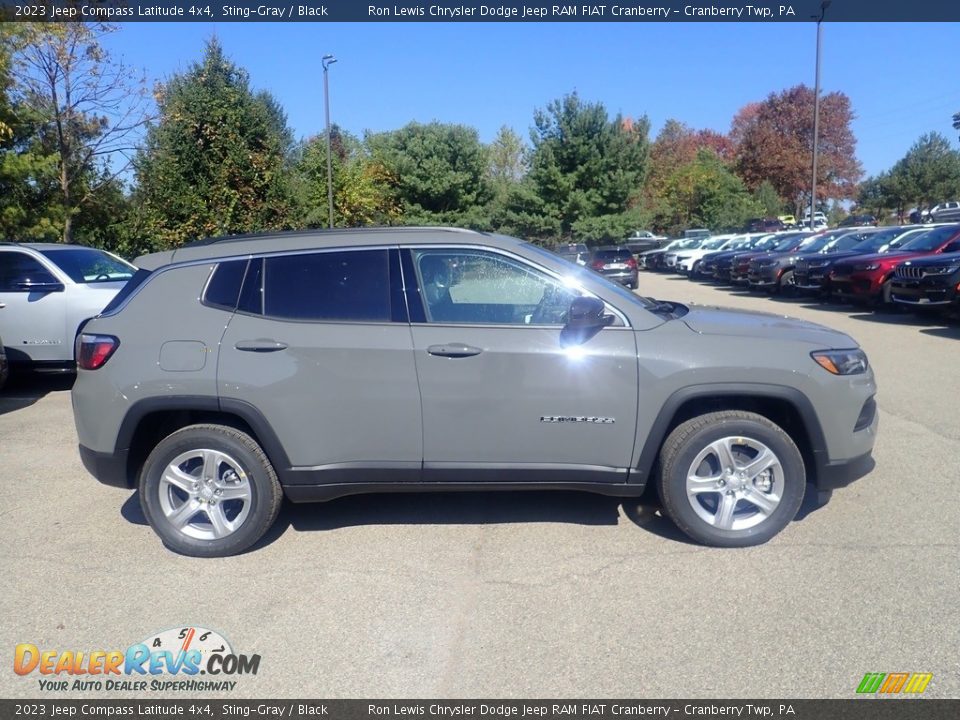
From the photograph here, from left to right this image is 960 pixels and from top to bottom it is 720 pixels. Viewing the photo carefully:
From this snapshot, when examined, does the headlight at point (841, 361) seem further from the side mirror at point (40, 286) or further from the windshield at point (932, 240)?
the windshield at point (932, 240)

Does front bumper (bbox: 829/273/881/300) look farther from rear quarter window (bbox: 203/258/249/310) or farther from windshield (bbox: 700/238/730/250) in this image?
windshield (bbox: 700/238/730/250)

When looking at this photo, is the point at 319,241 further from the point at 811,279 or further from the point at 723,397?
the point at 811,279

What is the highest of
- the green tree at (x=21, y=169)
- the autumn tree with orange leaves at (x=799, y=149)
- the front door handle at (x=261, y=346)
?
the autumn tree with orange leaves at (x=799, y=149)

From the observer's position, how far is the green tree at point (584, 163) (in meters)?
39.8

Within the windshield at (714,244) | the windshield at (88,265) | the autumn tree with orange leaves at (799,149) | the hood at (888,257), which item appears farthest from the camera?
the autumn tree with orange leaves at (799,149)

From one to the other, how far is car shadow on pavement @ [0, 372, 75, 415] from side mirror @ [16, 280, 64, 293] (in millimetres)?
1036

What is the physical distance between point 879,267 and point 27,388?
14454 mm

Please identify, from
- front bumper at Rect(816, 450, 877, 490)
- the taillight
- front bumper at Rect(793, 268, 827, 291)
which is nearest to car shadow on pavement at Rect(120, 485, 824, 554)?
front bumper at Rect(816, 450, 877, 490)

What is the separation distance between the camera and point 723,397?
4.60 meters

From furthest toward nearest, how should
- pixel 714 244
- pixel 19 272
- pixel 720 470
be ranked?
1. pixel 714 244
2. pixel 19 272
3. pixel 720 470

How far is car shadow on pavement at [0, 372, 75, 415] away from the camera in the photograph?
9031mm

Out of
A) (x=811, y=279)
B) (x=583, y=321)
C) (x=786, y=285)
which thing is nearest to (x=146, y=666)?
(x=583, y=321)

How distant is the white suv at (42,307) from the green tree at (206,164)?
1068 cm

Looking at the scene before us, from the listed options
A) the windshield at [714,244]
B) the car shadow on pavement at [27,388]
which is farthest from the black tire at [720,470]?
the windshield at [714,244]
